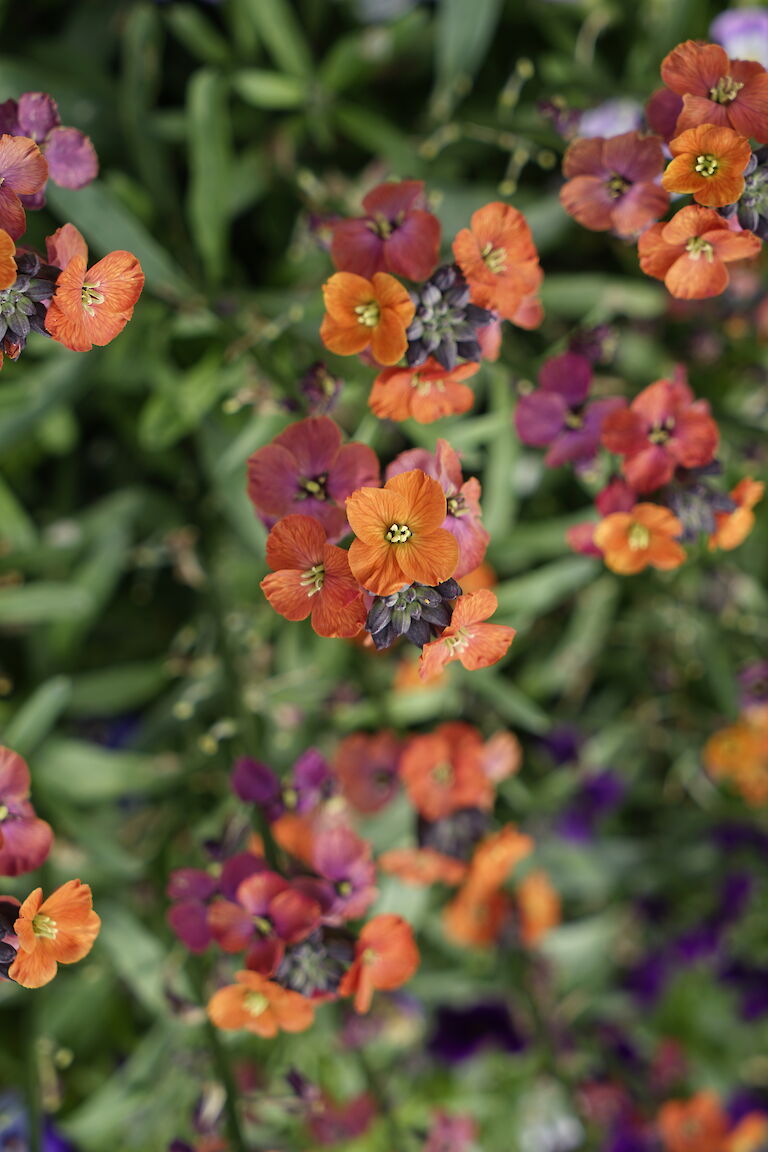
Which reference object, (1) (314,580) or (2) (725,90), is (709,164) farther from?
(1) (314,580)

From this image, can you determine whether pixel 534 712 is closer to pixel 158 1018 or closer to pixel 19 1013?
pixel 158 1018

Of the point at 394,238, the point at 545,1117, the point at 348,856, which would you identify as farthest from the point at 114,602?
the point at 545,1117

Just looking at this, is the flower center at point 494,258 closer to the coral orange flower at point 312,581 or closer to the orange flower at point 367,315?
the orange flower at point 367,315

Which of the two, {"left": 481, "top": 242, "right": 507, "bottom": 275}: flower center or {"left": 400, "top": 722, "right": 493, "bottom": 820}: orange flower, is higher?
{"left": 481, "top": 242, "right": 507, "bottom": 275}: flower center

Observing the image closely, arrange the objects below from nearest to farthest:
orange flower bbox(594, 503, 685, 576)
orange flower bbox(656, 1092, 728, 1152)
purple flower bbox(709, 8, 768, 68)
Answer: orange flower bbox(594, 503, 685, 576)
purple flower bbox(709, 8, 768, 68)
orange flower bbox(656, 1092, 728, 1152)

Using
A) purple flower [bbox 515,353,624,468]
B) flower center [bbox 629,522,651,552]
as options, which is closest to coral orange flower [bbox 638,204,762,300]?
purple flower [bbox 515,353,624,468]

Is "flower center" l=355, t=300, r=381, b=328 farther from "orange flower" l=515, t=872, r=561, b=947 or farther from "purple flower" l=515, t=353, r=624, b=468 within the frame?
"orange flower" l=515, t=872, r=561, b=947
